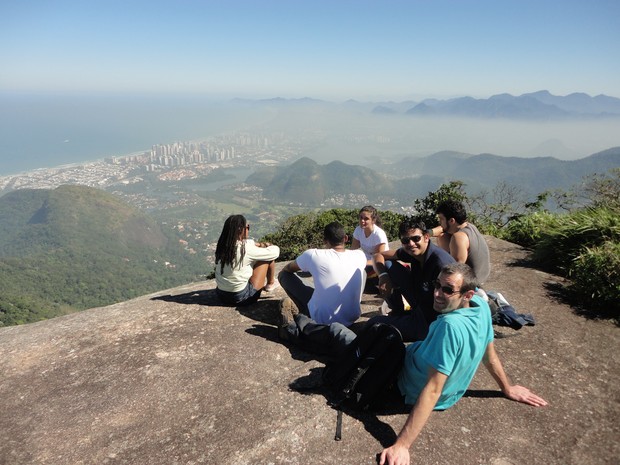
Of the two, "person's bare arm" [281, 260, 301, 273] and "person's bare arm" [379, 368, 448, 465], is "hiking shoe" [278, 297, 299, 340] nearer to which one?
"person's bare arm" [281, 260, 301, 273]

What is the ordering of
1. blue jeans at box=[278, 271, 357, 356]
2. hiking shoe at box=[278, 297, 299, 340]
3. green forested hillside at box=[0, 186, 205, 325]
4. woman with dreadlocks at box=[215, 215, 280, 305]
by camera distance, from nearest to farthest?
blue jeans at box=[278, 271, 357, 356], hiking shoe at box=[278, 297, 299, 340], woman with dreadlocks at box=[215, 215, 280, 305], green forested hillside at box=[0, 186, 205, 325]

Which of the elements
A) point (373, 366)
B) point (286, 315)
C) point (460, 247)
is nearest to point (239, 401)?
point (286, 315)

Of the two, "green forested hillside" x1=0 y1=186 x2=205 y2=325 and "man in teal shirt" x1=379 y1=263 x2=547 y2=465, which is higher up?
"man in teal shirt" x1=379 y1=263 x2=547 y2=465

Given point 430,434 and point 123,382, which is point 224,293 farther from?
point 430,434

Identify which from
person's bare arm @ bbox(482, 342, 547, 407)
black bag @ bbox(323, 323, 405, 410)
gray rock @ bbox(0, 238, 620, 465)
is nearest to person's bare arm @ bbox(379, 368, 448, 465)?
gray rock @ bbox(0, 238, 620, 465)

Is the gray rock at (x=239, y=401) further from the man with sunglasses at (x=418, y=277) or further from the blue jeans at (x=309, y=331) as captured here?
the man with sunglasses at (x=418, y=277)

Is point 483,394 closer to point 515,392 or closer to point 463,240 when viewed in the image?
point 515,392

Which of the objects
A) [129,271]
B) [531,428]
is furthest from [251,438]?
[129,271]
